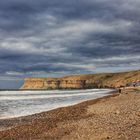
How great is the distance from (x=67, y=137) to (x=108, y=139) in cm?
228

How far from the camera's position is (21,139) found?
19.1 metres

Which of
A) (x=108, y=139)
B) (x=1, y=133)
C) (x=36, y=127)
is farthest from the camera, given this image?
(x=36, y=127)

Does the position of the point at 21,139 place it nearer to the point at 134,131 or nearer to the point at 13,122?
the point at 134,131

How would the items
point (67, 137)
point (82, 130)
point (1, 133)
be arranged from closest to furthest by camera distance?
point (67, 137) → point (82, 130) → point (1, 133)

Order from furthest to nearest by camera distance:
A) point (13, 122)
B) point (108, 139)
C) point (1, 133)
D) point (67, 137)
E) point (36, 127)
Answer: point (13, 122), point (36, 127), point (1, 133), point (67, 137), point (108, 139)

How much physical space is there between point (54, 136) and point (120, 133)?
335cm

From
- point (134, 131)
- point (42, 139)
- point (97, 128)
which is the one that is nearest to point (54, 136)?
point (42, 139)

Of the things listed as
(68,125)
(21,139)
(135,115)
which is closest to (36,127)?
(68,125)

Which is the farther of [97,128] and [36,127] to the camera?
[36,127]

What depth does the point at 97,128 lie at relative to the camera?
64.9 feet

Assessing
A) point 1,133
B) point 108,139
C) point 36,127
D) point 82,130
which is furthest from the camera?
point 36,127

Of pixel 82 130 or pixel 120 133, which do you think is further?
pixel 82 130

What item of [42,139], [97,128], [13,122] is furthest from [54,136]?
[13,122]

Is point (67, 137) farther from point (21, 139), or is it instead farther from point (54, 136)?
point (21, 139)
